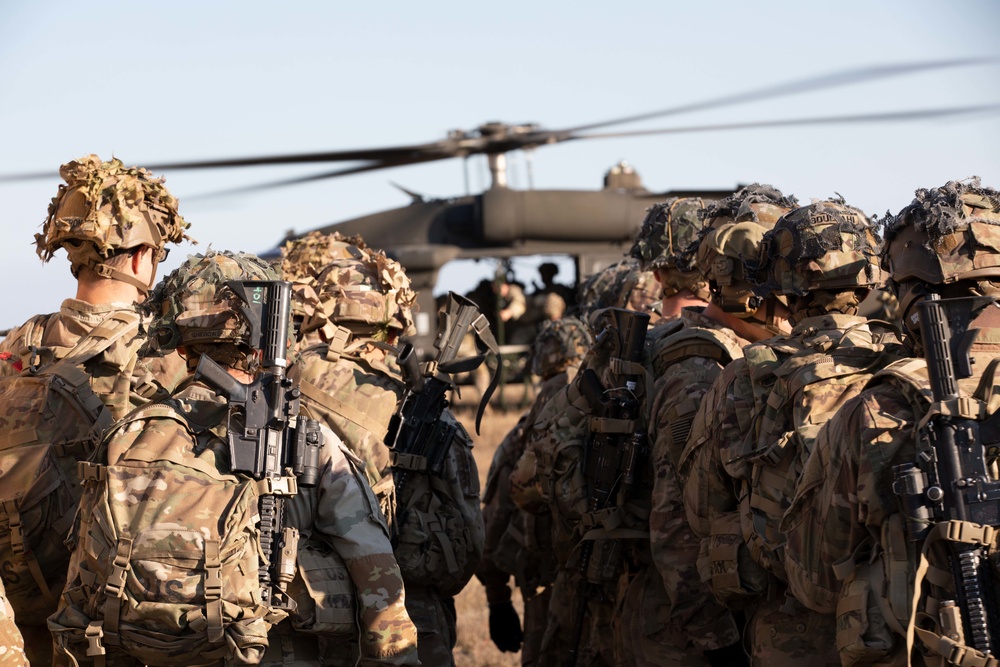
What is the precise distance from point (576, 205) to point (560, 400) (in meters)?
10.7

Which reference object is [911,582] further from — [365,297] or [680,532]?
[365,297]

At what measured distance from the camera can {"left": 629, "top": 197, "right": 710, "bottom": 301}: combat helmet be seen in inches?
192

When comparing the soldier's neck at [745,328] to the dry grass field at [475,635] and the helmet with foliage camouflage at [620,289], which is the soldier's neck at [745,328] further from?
the dry grass field at [475,635]

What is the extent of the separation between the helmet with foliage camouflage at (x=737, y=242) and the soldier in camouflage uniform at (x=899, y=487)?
0.99 metres

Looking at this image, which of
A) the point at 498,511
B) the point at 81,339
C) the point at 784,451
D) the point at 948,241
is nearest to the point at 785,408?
the point at 784,451

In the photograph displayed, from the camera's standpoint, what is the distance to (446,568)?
430 centimetres

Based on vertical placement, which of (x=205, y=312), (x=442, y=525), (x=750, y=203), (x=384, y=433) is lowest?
(x=442, y=525)

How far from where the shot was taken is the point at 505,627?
6242 millimetres

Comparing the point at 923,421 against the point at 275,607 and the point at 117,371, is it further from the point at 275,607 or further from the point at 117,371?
the point at 117,371

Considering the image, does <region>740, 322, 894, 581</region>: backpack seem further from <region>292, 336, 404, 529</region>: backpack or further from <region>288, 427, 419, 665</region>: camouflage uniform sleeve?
<region>292, 336, 404, 529</region>: backpack

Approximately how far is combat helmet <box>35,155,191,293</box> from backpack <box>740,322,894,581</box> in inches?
85.6

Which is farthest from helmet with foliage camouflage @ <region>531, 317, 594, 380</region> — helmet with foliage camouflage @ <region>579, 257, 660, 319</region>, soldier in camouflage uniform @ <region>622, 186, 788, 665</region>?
soldier in camouflage uniform @ <region>622, 186, 788, 665</region>

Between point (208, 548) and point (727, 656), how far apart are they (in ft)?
6.19

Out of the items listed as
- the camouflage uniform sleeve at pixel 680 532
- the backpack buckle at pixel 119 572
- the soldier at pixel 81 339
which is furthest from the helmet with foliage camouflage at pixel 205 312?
the camouflage uniform sleeve at pixel 680 532
